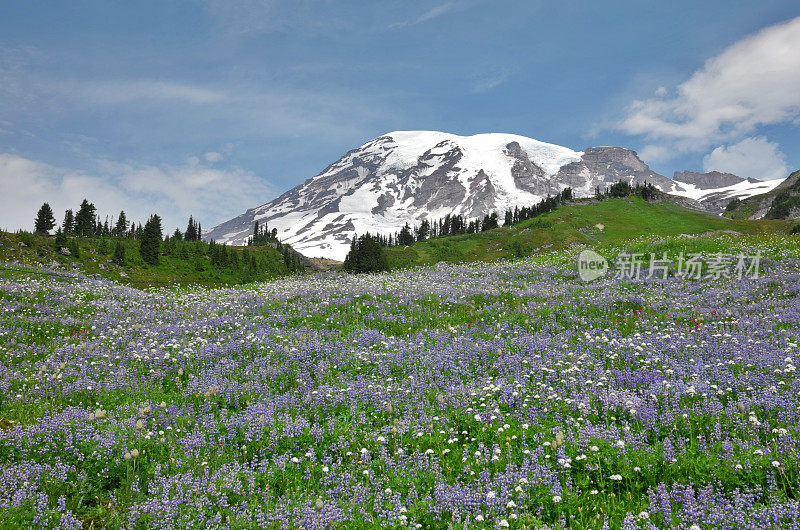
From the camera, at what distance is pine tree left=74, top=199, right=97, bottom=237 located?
98375 mm

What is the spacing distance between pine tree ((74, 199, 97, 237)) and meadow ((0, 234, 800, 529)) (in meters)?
105

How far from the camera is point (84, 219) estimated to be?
10131cm

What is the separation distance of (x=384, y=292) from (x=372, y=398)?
368 inches

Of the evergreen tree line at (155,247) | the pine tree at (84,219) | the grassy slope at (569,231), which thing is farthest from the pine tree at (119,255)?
the grassy slope at (569,231)

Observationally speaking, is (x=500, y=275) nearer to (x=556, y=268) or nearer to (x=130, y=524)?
(x=556, y=268)

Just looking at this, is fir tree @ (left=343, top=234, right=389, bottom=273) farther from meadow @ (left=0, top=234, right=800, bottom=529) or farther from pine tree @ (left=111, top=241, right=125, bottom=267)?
meadow @ (left=0, top=234, right=800, bottom=529)

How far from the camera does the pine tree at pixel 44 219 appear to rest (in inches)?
3890

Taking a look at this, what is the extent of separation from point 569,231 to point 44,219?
11924 cm

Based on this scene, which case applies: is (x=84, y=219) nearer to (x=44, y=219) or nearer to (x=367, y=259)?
(x=44, y=219)

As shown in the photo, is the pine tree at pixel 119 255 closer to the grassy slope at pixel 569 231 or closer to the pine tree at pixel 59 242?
the pine tree at pixel 59 242

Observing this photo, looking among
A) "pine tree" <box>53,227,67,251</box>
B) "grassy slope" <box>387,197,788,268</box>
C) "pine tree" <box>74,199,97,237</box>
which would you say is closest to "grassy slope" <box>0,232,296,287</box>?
"pine tree" <box>53,227,67,251</box>

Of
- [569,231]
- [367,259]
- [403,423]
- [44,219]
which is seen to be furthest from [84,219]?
[403,423]

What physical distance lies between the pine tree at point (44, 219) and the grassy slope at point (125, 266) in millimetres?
28560

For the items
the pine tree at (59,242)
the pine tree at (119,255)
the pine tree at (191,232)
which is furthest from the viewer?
the pine tree at (191,232)
